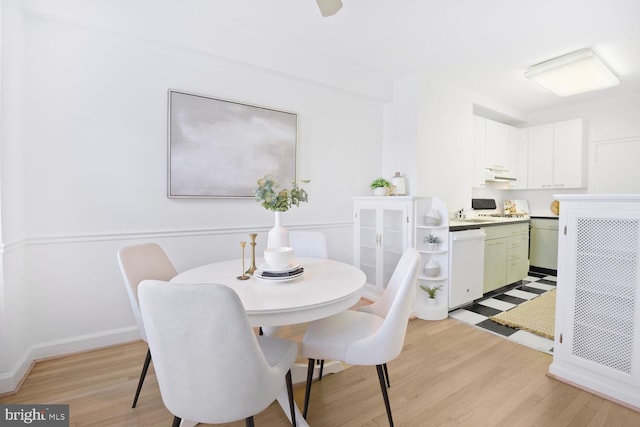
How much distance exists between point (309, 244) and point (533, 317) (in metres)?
2.39

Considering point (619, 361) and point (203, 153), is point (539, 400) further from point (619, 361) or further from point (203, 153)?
point (203, 153)

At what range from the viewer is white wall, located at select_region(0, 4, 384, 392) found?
6.23 feet

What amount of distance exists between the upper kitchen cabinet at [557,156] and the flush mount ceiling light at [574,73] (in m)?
1.18

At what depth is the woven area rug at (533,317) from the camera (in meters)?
2.65

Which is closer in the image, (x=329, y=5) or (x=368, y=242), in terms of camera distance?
(x=329, y=5)

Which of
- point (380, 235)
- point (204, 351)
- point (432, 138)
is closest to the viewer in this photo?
point (204, 351)

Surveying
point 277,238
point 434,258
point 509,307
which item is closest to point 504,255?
point 509,307

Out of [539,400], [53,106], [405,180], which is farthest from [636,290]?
[53,106]

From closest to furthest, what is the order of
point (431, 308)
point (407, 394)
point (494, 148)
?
1. point (407, 394)
2. point (431, 308)
3. point (494, 148)

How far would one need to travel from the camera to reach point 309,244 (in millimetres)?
2447

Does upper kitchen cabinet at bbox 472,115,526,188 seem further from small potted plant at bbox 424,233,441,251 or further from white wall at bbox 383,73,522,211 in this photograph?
small potted plant at bbox 424,233,441,251

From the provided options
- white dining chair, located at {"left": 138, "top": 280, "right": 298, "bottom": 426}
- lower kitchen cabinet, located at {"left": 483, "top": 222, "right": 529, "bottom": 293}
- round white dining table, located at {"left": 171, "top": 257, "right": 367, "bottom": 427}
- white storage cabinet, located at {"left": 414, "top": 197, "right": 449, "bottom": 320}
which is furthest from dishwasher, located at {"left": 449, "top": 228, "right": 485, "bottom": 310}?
white dining chair, located at {"left": 138, "top": 280, "right": 298, "bottom": 426}

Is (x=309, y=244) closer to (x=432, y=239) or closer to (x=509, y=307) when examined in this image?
(x=432, y=239)

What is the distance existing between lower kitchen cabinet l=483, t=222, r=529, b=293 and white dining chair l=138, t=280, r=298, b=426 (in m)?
3.29
